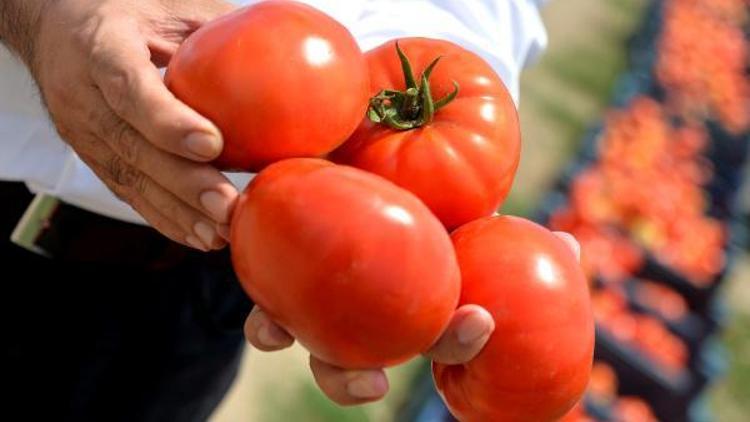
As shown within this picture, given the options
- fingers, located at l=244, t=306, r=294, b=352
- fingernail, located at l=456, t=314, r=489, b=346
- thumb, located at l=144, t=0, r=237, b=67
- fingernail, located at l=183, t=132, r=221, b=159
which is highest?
fingernail, located at l=183, t=132, r=221, b=159

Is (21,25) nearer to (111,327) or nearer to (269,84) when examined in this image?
(269,84)

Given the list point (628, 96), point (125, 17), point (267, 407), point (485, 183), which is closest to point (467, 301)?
point (485, 183)

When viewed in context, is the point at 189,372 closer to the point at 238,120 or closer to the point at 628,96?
the point at 238,120

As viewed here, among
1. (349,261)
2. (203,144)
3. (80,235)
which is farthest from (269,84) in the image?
(80,235)

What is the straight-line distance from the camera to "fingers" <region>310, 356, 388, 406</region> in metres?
0.81

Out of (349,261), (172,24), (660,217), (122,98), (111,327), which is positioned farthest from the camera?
(660,217)

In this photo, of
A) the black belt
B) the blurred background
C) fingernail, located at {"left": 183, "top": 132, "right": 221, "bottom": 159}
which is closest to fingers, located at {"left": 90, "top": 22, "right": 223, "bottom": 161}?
fingernail, located at {"left": 183, "top": 132, "right": 221, "bottom": 159}

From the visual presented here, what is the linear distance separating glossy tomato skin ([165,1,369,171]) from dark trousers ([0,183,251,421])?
49 centimetres

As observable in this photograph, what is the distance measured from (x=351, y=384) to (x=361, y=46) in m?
0.59

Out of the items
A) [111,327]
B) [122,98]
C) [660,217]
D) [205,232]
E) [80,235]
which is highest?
[122,98]

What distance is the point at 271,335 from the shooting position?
828 mm

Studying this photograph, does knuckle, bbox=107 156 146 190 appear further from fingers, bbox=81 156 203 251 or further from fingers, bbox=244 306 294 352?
fingers, bbox=244 306 294 352

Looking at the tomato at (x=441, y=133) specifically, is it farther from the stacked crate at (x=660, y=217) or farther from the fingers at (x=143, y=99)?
the stacked crate at (x=660, y=217)

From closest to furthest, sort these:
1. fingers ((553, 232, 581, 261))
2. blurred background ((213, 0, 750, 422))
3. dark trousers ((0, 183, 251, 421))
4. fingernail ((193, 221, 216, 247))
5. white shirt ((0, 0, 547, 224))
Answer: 1. fingernail ((193, 221, 216, 247))
2. fingers ((553, 232, 581, 261))
3. white shirt ((0, 0, 547, 224))
4. dark trousers ((0, 183, 251, 421))
5. blurred background ((213, 0, 750, 422))
